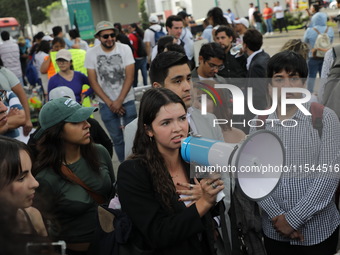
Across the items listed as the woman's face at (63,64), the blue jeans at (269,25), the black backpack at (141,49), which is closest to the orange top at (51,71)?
the woman's face at (63,64)

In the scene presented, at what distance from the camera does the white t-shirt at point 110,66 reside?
18.7 ft

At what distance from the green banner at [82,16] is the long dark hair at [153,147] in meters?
10.2

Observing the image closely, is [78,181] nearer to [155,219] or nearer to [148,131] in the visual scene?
[148,131]

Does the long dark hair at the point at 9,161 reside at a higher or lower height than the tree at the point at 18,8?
lower

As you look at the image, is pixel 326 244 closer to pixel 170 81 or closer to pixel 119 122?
pixel 170 81

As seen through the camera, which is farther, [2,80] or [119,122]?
[119,122]

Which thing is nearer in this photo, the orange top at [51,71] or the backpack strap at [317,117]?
the backpack strap at [317,117]

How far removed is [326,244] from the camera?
2.78 m

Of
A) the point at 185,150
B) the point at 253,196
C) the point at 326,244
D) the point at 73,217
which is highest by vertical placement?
the point at 185,150

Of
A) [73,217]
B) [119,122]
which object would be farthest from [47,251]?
[119,122]

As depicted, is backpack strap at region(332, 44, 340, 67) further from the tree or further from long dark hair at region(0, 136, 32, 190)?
the tree

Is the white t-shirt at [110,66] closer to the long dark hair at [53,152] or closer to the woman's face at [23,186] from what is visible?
the long dark hair at [53,152]

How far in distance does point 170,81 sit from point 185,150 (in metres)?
1.20

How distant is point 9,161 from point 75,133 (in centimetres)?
110
